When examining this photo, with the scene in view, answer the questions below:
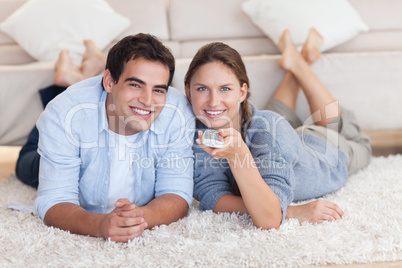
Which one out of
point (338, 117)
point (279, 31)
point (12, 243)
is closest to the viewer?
point (12, 243)

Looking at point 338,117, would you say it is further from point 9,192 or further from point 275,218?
point 9,192

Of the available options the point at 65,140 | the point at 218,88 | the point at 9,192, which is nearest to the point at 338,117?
the point at 218,88

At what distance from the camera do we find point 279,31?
238cm

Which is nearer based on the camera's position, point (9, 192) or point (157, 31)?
point (9, 192)

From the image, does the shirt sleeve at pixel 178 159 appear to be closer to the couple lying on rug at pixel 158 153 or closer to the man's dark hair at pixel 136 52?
the couple lying on rug at pixel 158 153

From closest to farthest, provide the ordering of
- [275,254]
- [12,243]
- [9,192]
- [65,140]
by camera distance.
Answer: [275,254] → [12,243] → [65,140] → [9,192]

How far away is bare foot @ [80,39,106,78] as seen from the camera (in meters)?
2.10

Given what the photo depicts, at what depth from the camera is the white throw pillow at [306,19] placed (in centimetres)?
236

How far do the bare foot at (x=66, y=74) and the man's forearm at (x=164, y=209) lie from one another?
824 millimetres

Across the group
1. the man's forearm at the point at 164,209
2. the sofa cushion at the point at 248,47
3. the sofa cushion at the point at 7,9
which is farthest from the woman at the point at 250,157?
the sofa cushion at the point at 7,9

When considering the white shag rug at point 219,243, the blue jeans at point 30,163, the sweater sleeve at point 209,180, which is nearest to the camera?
the white shag rug at point 219,243

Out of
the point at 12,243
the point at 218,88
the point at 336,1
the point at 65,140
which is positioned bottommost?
the point at 12,243

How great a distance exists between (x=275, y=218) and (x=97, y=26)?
156cm

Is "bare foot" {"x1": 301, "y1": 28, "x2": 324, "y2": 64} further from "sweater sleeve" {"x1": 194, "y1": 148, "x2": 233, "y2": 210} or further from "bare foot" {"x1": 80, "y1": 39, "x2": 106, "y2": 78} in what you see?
"bare foot" {"x1": 80, "y1": 39, "x2": 106, "y2": 78}
